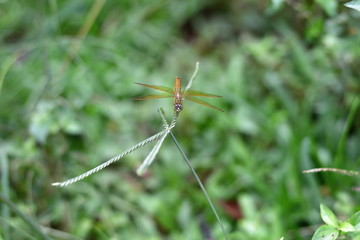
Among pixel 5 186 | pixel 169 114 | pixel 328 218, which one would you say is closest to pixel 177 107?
pixel 328 218

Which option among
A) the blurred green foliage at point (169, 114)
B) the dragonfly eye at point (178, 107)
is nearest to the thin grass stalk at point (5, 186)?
the blurred green foliage at point (169, 114)

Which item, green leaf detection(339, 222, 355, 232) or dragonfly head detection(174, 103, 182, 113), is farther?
dragonfly head detection(174, 103, 182, 113)

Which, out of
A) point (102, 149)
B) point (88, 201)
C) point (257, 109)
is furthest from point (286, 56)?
point (88, 201)

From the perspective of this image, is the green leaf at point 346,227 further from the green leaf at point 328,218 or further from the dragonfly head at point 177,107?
the dragonfly head at point 177,107

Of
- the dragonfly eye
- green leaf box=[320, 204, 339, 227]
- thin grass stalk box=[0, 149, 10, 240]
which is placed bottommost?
green leaf box=[320, 204, 339, 227]

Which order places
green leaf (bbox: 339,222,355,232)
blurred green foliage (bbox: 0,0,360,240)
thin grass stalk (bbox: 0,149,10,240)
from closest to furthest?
green leaf (bbox: 339,222,355,232), thin grass stalk (bbox: 0,149,10,240), blurred green foliage (bbox: 0,0,360,240)

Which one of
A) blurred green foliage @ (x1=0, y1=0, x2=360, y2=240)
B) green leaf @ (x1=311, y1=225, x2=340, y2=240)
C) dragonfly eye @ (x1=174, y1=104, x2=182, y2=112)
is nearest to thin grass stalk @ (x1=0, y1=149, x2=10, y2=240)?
blurred green foliage @ (x1=0, y1=0, x2=360, y2=240)

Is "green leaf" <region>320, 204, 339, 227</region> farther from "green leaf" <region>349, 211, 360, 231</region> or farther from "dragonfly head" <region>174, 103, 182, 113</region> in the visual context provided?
"dragonfly head" <region>174, 103, 182, 113</region>
